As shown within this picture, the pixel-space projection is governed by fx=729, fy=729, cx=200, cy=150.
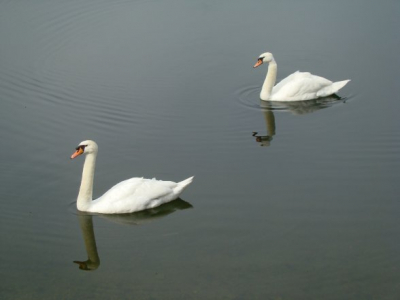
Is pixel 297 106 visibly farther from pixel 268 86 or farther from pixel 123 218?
pixel 123 218

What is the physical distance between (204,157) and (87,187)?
2.60 meters

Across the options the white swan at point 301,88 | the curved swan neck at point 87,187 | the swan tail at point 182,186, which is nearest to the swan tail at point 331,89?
the white swan at point 301,88

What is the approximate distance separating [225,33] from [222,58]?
6.58 feet

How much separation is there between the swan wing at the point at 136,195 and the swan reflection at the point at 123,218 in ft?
0.25

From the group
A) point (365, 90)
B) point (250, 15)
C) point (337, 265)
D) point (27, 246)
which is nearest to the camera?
point (337, 265)

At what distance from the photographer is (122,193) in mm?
10242

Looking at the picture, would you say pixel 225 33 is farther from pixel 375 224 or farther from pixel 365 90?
pixel 375 224

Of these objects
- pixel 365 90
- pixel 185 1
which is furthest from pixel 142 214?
pixel 185 1

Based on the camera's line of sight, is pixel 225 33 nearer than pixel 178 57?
No

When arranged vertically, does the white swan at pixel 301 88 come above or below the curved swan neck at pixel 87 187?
above

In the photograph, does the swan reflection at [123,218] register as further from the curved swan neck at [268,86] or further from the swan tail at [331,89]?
the swan tail at [331,89]

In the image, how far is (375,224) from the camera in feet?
32.6

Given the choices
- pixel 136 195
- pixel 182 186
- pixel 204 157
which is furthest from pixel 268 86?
pixel 136 195

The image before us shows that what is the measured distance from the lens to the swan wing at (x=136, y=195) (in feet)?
33.6
